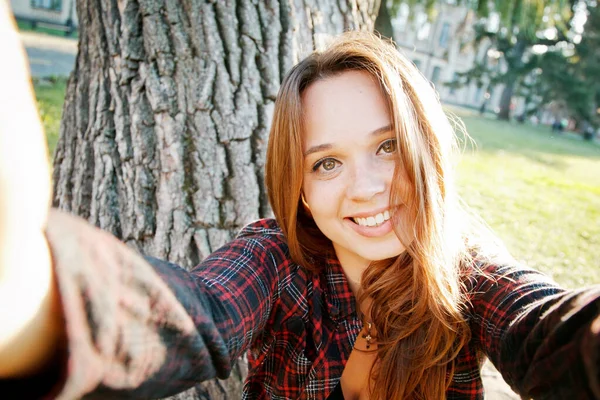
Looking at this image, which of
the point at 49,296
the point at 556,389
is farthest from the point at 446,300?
the point at 49,296

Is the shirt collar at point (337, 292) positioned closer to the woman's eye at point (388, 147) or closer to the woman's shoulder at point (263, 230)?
the woman's shoulder at point (263, 230)

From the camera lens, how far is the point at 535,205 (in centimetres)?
673

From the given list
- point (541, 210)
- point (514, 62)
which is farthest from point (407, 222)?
point (514, 62)

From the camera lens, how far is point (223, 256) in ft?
4.64

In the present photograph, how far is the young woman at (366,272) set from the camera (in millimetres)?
1258

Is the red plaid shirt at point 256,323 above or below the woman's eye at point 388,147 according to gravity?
below

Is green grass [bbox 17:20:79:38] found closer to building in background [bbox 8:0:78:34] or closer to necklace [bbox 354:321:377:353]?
building in background [bbox 8:0:78:34]

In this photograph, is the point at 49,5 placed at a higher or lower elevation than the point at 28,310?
higher

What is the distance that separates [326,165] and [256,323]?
587 millimetres

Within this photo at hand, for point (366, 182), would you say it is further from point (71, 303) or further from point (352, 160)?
point (71, 303)

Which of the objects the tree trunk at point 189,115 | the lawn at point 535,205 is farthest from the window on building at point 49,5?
the tree trunk at point 189,115

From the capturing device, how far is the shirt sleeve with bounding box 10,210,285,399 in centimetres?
69

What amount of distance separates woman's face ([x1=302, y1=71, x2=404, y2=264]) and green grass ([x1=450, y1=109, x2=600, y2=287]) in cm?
332

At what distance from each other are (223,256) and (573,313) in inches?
36.3
